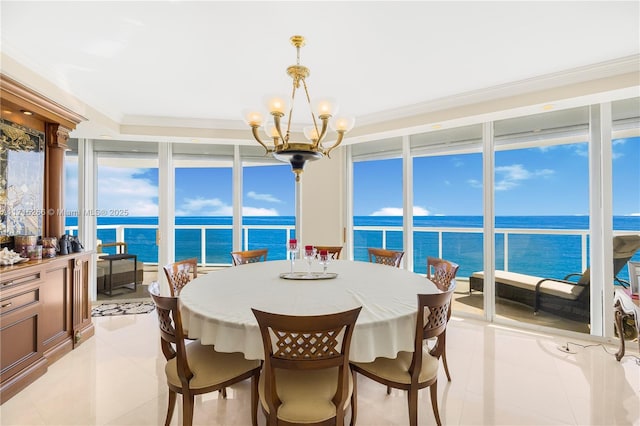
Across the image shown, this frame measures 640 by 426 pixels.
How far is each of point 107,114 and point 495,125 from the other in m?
4.72

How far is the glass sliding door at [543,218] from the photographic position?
10.2ft

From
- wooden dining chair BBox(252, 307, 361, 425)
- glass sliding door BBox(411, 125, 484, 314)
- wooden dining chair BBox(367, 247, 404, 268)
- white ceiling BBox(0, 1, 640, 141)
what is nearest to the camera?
wooden dining chair BBox(252, 307, 361, 425)

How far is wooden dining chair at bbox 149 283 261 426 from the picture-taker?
1.51 meters

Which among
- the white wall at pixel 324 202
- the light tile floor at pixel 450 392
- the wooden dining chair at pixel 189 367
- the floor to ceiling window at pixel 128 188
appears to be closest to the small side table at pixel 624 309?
the light tile floor at pixel 450 392

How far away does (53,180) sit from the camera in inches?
112

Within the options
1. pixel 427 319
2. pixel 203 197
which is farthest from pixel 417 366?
pixel 203 197

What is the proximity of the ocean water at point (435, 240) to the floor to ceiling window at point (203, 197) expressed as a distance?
2cm

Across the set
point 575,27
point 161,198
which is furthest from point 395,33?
point 161,198

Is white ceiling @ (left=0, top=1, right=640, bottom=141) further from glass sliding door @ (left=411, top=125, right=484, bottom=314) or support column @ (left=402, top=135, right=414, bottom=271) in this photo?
support column @ (left=402, top=135, right=414, bottom=271)

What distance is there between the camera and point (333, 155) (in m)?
4.52

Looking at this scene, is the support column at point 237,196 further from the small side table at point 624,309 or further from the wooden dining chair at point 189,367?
the small side table at point 624,309

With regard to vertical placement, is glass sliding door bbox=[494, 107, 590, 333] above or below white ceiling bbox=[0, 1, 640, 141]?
below

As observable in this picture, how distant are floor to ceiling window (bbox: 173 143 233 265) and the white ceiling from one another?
1446 mm

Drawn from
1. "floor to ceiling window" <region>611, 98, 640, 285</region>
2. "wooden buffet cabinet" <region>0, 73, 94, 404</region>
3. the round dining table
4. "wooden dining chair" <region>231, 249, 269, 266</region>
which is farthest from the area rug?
"floor to ceiling window" <region>611, 98, 640, 285</region>
